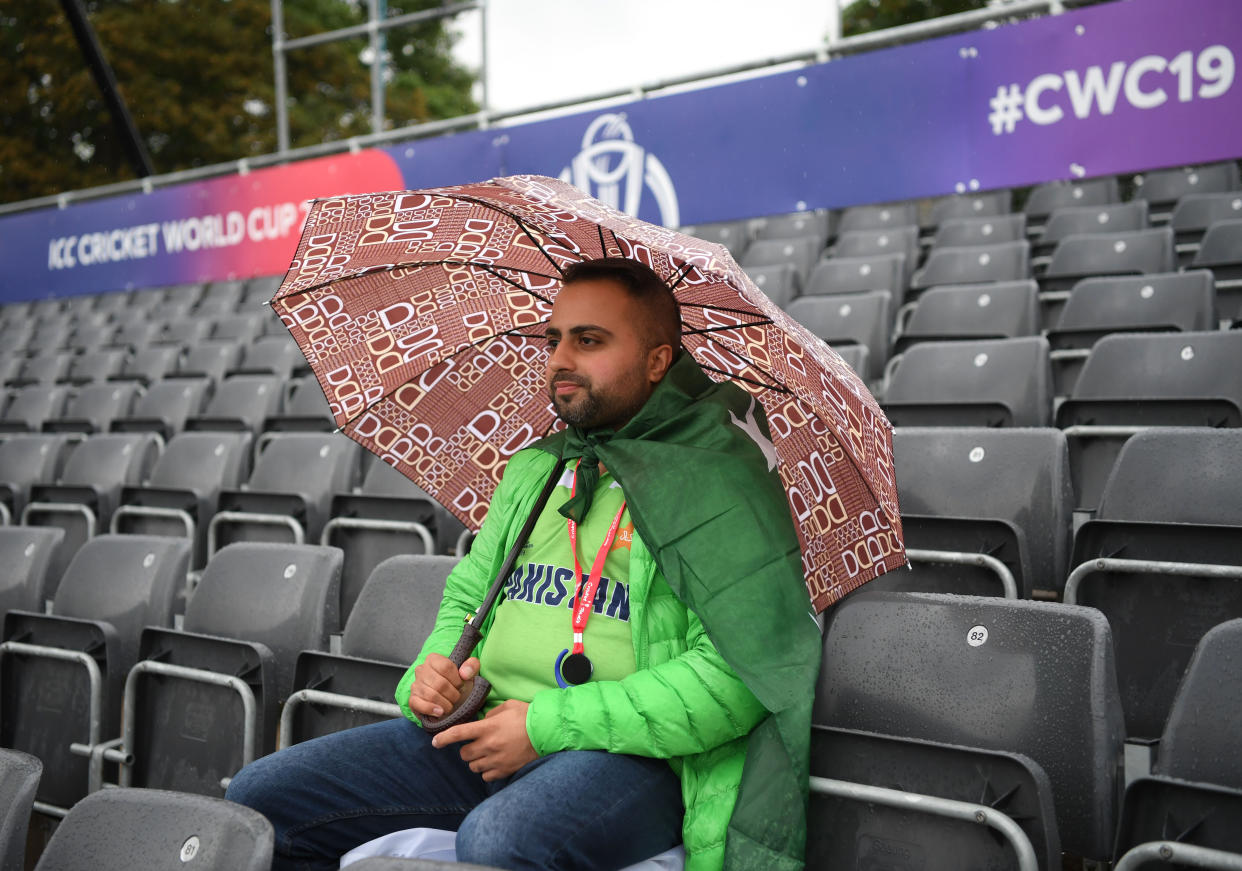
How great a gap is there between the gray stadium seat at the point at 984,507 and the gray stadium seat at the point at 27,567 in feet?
9.05

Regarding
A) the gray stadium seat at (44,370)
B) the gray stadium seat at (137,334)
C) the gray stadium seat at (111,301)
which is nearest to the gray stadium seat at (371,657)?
the gray stadium seat at (44,370)

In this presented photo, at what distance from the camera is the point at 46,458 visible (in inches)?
205

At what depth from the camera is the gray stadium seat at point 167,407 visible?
5.66m

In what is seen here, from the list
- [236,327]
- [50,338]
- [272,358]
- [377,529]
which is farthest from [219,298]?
[377,529]

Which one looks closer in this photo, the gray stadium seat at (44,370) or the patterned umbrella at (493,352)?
the patterned umbrella at (493,352)

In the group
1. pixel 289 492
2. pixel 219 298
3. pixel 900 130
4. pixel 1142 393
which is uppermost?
pixel 900 130

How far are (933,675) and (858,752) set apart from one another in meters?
0.26

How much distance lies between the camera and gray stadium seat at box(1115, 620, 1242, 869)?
4.79 feet

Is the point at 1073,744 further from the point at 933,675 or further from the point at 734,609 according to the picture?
the point at 734,609

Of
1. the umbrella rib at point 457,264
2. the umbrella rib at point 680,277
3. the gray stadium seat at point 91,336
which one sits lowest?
the umbrella rib at point 680,277

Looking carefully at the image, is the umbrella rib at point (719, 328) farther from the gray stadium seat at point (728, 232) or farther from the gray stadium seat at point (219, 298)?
the gray stadium seat at point (219, 298)

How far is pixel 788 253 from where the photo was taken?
6.65 metres

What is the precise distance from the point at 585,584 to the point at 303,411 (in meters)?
3.86

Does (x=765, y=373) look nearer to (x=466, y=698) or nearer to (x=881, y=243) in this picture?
(x=466, y=698)
